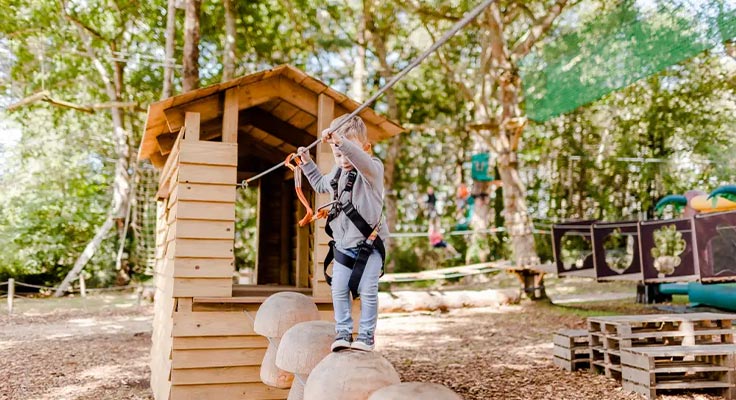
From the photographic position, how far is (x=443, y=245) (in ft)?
52.1

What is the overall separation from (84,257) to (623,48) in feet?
49.7

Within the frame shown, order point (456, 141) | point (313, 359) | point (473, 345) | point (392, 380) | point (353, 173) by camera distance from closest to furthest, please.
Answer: point (392, 380)
point (313, 359)
point (353, 173)
point (473, 345)
point (456, 141)

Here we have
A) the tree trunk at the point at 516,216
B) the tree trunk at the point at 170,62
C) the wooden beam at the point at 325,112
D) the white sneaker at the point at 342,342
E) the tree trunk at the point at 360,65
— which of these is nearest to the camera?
the white sneaker at the point at 342,342

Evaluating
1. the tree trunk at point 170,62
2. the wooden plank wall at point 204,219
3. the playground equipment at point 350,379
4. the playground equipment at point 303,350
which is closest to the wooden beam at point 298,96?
the wooden plank wall at point 204,219

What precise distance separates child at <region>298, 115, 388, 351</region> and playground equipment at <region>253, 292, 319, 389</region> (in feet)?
1.52

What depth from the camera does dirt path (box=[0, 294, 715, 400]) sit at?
18.1ft

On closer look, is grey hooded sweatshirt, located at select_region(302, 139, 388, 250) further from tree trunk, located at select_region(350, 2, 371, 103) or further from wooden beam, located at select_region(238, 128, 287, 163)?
tree trunk, located at select_region(350, 2, 371, 103)

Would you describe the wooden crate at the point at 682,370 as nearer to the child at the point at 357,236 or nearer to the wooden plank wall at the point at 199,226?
the child at the point at 357,236

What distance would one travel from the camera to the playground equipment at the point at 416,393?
175 cm

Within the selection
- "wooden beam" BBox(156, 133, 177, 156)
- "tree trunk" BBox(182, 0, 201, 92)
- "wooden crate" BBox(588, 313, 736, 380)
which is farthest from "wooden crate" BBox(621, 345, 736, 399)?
"tree trunk" BBox(182, 0, 201, 92)

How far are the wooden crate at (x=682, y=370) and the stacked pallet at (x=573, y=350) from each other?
0.99 meters

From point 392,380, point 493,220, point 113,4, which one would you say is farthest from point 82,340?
point 493,220

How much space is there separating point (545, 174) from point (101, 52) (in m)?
17.0

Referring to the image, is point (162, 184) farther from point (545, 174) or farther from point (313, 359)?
point (545, 174)
